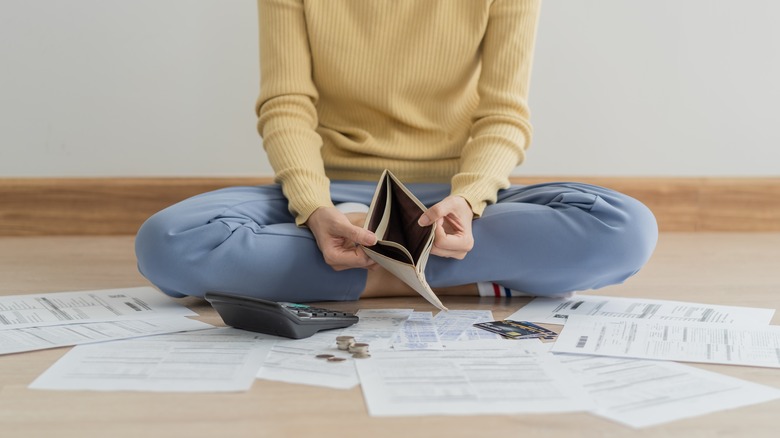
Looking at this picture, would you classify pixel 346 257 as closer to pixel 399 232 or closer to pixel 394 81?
pixel 399 232

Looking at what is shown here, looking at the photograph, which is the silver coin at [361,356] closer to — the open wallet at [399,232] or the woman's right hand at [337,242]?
the open wallet at [399,232]

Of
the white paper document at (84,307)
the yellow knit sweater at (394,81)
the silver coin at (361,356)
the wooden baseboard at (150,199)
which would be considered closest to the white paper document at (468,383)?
the silver coin at (361,356)

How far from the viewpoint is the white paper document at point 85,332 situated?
1082 millimetres

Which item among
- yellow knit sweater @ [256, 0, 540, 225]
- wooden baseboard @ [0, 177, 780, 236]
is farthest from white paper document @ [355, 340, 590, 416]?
wooden baseboard @ [0, 177, 780, 236]

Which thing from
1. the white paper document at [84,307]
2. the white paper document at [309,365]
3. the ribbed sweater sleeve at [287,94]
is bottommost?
the white paper document at [84,307]

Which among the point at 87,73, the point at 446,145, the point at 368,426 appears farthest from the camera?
the point at 87,73

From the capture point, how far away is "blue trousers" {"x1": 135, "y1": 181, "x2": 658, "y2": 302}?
1322 millimetres

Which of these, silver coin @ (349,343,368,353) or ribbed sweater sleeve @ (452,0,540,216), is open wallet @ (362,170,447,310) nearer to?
silver coin @ (349,343,368,353)

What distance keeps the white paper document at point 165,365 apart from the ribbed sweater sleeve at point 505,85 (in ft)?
1.95

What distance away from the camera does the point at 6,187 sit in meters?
2.15

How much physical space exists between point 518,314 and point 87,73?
4.46 feet

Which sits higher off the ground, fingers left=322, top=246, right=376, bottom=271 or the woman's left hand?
the woman's left hand

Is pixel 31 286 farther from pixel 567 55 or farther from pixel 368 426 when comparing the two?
pixel 567 55

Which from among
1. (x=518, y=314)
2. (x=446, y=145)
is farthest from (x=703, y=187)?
(x=518, y=314)
